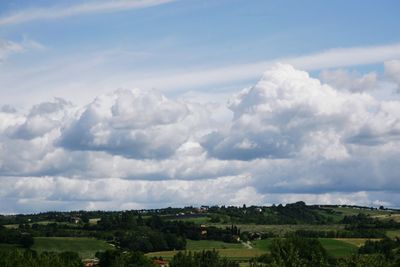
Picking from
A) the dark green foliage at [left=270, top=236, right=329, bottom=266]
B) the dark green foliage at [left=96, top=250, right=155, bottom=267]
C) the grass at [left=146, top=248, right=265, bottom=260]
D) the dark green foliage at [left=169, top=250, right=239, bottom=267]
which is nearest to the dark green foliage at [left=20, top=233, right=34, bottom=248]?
the grass at [left=146, top=248, right=265, bottom=260]

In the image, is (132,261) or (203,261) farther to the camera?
(132,261)

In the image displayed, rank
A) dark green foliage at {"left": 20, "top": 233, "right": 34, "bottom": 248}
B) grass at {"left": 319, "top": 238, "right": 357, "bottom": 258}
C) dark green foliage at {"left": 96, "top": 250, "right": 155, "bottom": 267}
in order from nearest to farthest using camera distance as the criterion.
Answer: dark green foliage at {"left": 96, "top": 250, "right": 155, "bottom": 267}, grass at {"left": 319, "top": 238, "right": 357, "bottom": 258}, dark green foliage at {"left": 20, "top": 233, "right": 34, "bottom": 248}

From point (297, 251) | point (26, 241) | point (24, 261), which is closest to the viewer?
point (24, 261)

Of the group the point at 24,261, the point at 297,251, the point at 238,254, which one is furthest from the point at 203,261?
the point at 24,261

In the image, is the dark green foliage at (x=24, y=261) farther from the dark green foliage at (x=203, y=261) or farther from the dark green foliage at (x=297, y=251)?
the dark green foliage at (x=297, y=251)

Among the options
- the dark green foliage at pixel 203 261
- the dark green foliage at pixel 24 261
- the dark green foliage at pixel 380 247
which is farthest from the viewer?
the dark green foliage at pixel 380 247

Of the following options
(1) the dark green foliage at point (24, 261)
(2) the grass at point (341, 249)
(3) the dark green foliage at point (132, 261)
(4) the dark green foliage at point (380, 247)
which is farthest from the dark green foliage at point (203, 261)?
(4) the dark green foliage at point (380, 247)

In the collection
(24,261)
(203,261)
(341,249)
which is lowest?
(203,261)

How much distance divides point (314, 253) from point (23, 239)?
85.1m

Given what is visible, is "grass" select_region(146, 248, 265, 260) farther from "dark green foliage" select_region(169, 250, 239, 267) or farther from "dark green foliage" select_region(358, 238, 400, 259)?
"dark green foliage" select_region(358, 238, 400, 259)

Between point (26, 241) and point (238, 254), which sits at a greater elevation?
point (26, 241)

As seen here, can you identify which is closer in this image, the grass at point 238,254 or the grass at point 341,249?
the grass at point 238,254

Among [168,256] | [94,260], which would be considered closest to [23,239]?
[94,260]

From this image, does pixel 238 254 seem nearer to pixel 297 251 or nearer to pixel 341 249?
pixel 341 249
